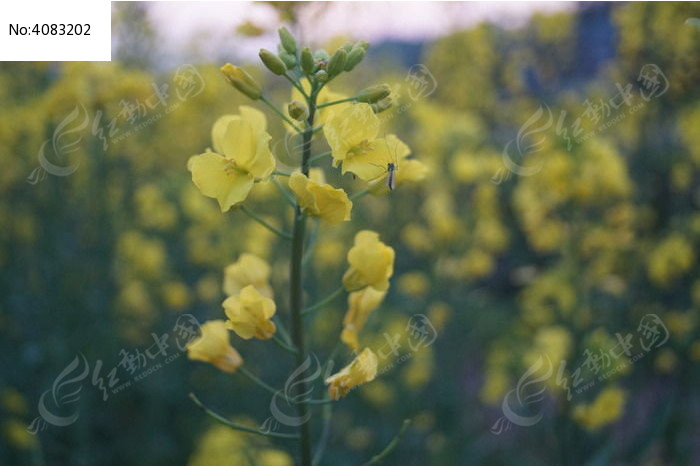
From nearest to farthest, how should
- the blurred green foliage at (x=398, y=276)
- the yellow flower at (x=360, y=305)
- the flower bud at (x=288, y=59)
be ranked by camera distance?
the flower bud at (x=288, y=59) → the yellow flower at (x=360, y=305) → the blurred green foliage at (x=398, y=276)

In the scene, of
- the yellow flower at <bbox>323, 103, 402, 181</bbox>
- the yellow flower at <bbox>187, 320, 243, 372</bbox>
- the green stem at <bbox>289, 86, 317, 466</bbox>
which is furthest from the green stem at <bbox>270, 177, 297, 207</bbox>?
the yellow flower at <bbox>187, 320, 243, 372</bbox>

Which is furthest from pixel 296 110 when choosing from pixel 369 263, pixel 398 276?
pixel 398 276

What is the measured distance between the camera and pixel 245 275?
163 centimetres

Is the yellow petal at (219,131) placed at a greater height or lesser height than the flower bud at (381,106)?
lesser

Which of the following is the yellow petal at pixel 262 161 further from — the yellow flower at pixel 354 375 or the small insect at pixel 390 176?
the yellow flower at pixel 354 375

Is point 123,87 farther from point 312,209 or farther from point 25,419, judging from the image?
point 312,209

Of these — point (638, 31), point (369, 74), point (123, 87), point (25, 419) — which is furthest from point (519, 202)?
point (369, 74)

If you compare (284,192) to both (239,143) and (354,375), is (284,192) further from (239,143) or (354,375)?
(354,375)

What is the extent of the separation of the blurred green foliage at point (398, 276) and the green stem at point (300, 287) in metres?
1.13

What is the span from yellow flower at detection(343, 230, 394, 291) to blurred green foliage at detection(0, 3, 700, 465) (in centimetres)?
130

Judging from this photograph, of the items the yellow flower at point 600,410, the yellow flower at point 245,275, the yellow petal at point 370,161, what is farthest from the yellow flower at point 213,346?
the yellow flower at point 600,410

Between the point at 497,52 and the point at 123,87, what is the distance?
162 inches

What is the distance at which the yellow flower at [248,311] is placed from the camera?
4.40ft

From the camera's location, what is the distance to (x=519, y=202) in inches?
141
